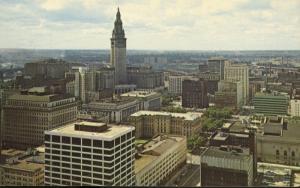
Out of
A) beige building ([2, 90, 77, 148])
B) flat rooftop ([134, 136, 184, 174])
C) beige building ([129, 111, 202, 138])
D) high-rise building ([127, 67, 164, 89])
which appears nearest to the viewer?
flat rooftop ([134, 136, 184, 174])

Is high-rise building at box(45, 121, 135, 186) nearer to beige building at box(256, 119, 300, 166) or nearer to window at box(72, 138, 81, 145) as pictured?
window at box(72, 138, 81, 145)

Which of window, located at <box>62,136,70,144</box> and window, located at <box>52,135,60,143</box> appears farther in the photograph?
window, located at <box>52,135,60,143</box>

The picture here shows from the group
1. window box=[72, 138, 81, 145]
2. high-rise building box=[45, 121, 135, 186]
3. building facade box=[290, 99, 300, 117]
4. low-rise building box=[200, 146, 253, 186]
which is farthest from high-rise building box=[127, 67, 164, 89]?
window box=[72, 138, 81, 145]

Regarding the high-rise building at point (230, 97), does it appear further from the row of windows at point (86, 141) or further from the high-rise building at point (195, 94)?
the row of windows at point (86, 141)

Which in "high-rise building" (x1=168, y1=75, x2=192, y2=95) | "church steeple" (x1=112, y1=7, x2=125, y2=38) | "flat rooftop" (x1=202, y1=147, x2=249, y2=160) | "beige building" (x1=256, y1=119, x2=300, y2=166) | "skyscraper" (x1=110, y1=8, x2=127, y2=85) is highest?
"church steeple" (x1=112, y1=7, x2=125, y2=38)

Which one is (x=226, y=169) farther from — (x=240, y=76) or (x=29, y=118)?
(x=240, y=76)

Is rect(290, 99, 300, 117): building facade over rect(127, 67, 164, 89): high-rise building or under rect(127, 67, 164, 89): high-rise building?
under

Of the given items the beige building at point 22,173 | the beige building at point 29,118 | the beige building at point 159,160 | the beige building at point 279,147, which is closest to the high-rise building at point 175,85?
the beige building at point 29,118

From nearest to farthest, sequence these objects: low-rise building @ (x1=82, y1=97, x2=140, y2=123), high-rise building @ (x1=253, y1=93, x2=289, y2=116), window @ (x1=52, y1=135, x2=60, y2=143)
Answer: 1. window @ (x1=52, y1=135, x2=60, y2=143)
2. low-rise building @ (x1=82, y1=97, x2=140, y2=123)
3. high-rise building @ (x1=253, y1=93, x2=289, y2=116)
